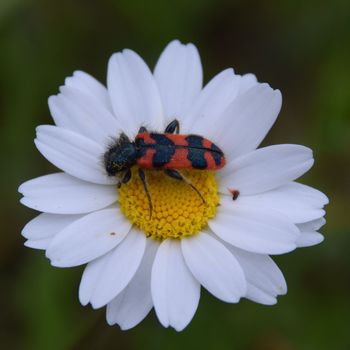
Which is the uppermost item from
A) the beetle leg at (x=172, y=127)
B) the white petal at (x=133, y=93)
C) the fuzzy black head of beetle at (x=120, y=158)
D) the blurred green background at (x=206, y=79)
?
the white petal at (x=133, y=93)

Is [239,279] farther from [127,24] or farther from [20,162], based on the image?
[127,24]

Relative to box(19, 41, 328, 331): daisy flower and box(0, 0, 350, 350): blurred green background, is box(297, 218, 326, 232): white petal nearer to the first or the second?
box(19, 41, 328, 331): daisy flower

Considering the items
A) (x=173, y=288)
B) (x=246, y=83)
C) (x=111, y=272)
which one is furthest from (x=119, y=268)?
(x=246, y=83)

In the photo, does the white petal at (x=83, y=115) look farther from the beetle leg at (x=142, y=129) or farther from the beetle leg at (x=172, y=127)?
the beetle leg at (x=172, y=127)

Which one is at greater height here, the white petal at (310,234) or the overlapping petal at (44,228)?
the overlapping petal at (44,228)

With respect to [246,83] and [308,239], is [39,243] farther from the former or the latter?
[246,83]

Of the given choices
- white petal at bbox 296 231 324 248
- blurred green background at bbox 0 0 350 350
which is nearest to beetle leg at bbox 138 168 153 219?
white petal at bbox 296 231 324 248

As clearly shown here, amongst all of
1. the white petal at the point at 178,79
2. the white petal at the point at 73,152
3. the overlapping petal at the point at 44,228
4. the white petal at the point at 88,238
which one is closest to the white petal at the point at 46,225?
the overlapping petal at the point at 44,228

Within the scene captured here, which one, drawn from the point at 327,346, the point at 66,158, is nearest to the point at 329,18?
the point at 327,346
